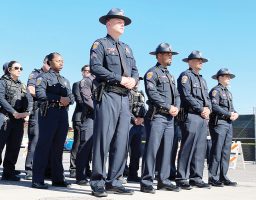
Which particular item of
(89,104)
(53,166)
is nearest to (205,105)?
(89,104)

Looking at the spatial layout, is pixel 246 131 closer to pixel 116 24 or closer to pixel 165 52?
pixel 165 52

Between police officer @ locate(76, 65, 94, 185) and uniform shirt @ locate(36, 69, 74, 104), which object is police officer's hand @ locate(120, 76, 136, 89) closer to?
uniform shirt @ locate(36, 69, 74, 104)

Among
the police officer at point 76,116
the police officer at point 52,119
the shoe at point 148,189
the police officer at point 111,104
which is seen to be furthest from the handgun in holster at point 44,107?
the police officer at point 76,116

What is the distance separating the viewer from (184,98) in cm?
664

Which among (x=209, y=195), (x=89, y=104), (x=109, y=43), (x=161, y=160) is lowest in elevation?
(x=209, y=195)

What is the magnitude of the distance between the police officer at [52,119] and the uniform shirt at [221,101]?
275 cm

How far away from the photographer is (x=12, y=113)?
656 centimetres

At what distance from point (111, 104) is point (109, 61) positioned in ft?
1.84

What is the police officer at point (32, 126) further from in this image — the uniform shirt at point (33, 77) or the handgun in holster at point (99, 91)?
the handgun in holster at point (99, 91)

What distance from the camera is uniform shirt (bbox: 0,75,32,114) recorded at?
666 centimetres

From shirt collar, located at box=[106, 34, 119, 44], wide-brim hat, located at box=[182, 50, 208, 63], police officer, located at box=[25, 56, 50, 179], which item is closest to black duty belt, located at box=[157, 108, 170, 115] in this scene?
shirt collar, located at box=[106, 34, 119, 44]

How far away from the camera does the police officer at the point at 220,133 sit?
23.8 ft

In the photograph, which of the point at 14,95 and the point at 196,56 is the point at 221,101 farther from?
the point at 14,95

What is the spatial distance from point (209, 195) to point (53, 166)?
2240mm
